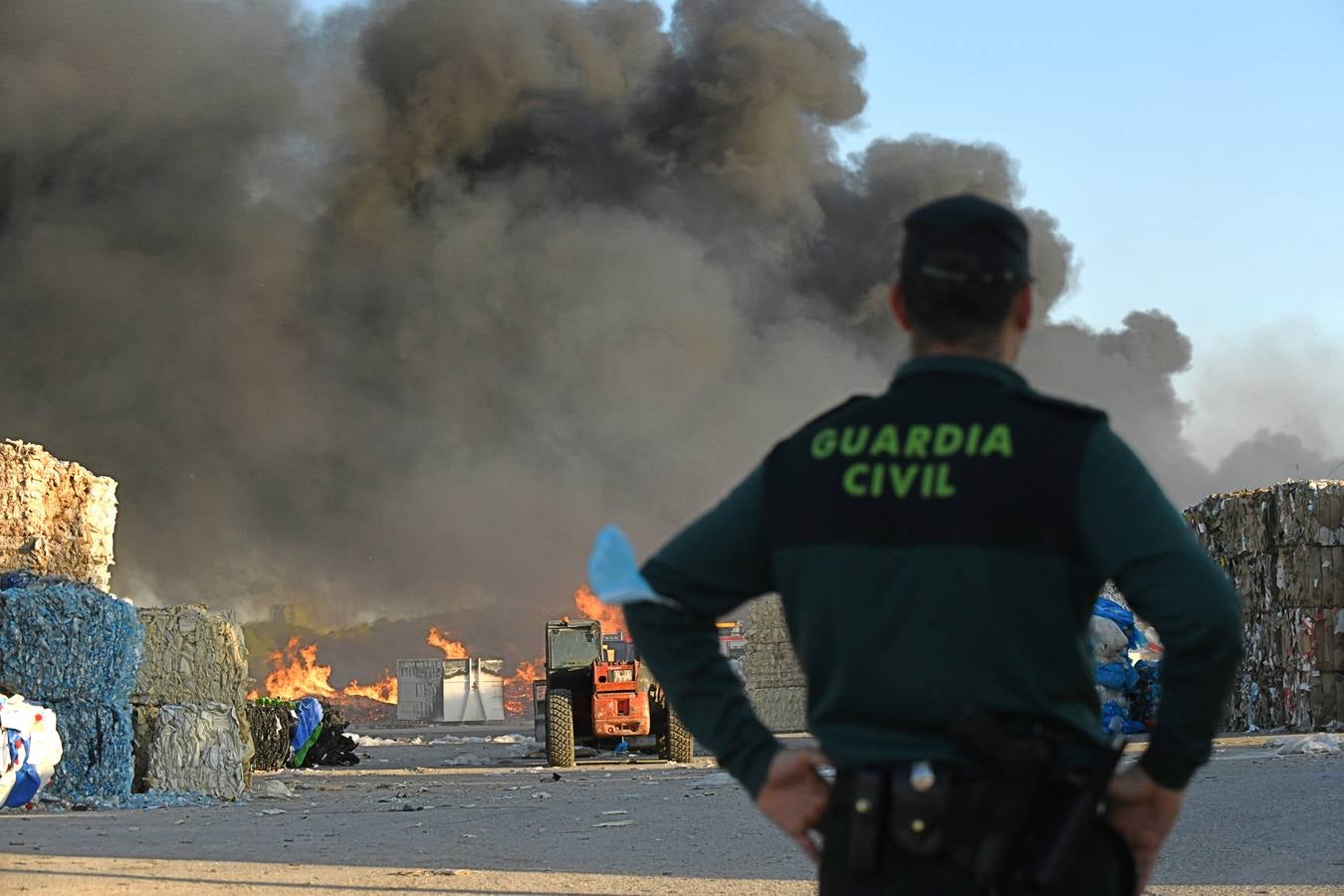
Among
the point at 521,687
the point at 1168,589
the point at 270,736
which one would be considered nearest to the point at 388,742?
the point at 270,736

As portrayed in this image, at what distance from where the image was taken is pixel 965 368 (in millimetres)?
Answer: 1933

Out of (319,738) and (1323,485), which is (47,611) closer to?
(319,738)

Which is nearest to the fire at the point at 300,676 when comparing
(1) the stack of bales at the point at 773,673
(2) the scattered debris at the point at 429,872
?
(1) the stack of bales at the point at 773,673

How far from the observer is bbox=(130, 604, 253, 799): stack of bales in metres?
13.4

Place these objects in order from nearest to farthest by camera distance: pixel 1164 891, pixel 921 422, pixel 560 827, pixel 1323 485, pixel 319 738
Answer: pixel 921 422
pixel 1164 891
pixel 560 827
pixel 1323 485
pixel 319 738

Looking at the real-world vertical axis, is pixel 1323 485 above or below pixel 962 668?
above

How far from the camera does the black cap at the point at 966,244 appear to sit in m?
1.94

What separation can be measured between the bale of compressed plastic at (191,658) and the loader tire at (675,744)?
5.02 m

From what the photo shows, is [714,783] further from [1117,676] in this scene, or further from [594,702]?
[594,702]

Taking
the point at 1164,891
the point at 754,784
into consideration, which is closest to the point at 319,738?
the point at 1164,891

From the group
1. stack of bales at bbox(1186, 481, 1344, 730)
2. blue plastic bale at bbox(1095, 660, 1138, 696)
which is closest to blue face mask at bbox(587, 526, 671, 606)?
blue plastic bale at bbox(1095, 660, 1138, 696)

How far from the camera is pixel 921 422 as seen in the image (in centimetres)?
190

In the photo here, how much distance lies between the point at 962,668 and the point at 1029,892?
0.25 metres

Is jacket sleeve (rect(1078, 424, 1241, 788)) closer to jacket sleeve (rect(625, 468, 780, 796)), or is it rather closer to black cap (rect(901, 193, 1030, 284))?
black cap (rect(901, 193, 1030, 284))
